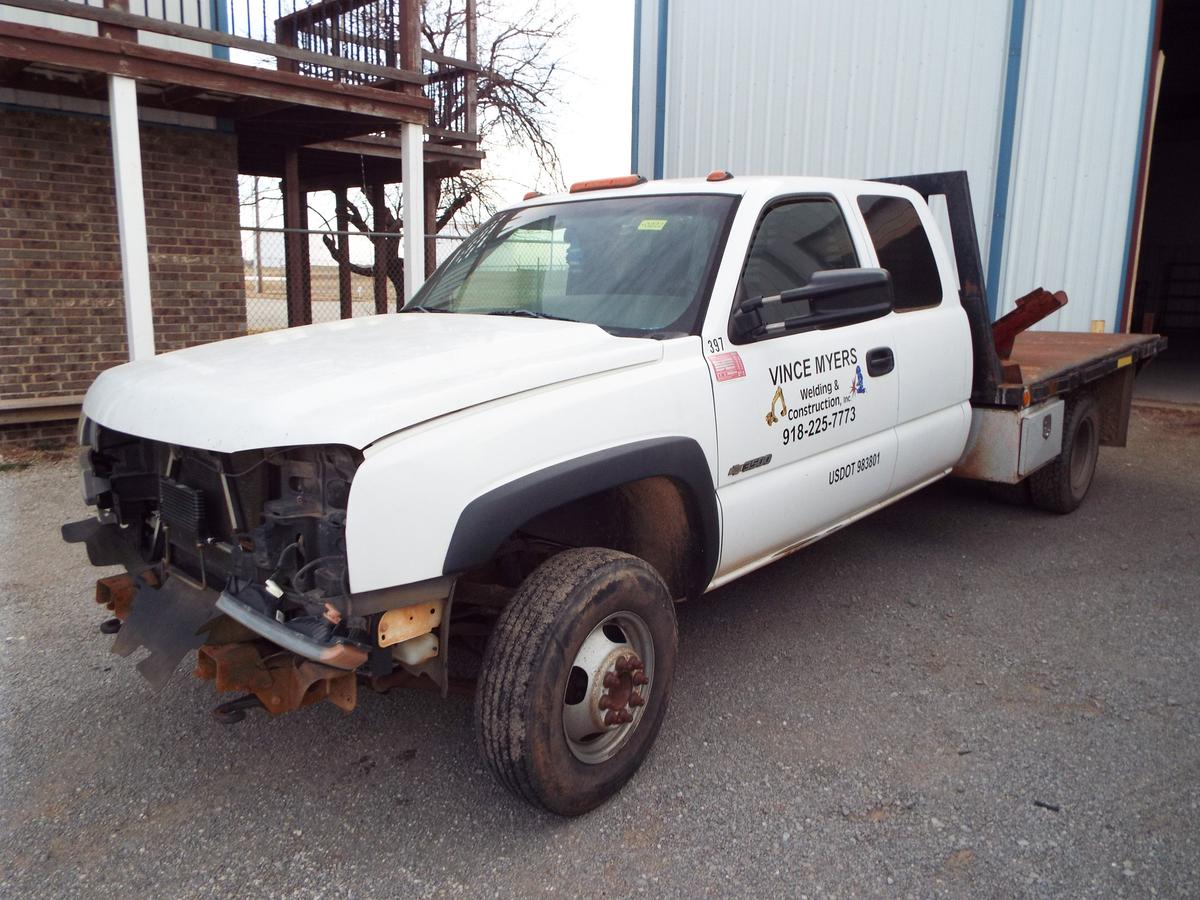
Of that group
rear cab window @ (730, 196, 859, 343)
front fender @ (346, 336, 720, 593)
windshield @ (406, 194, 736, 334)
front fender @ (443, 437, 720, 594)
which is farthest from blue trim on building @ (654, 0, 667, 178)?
front fender @ (443, 437, 720, 594)

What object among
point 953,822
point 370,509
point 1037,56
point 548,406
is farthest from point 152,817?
point 1037,56

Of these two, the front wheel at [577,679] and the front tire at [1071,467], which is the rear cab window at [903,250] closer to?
the front tire at [1071,467]

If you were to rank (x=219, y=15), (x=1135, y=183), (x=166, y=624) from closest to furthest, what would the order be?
(x=166, y=624)
(x=219, y=15)
(x=1135, y=183)

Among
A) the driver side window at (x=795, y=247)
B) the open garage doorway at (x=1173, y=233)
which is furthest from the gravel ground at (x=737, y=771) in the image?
the open garage doorway at (x=1173, y=233)

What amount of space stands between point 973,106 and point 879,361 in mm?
6727

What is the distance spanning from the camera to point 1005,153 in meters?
9.45

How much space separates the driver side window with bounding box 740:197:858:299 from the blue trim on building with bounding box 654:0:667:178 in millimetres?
7711

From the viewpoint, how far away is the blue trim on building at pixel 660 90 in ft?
36.6

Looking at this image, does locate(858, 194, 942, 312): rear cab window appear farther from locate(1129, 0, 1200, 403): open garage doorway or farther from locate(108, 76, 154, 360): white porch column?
locate(1129, 0, 1200, 403): open garage doorway

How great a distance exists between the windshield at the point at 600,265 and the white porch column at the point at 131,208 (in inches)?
157

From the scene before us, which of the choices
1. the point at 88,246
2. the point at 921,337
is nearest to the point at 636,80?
the point at 88,246

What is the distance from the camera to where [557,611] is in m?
2.68

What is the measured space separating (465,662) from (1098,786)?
2.34 metres

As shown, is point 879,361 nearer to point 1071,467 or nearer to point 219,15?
point 1071,467
